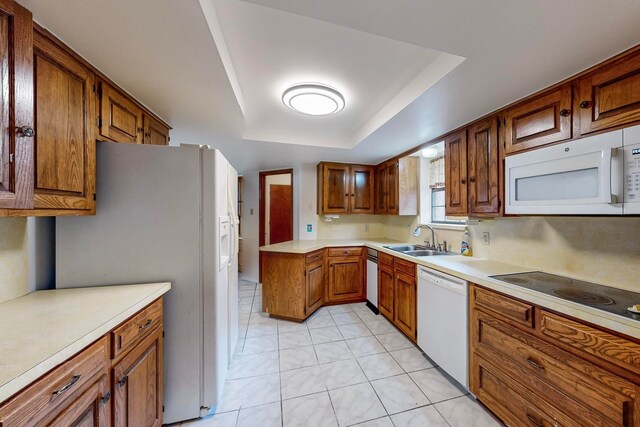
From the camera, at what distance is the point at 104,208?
4.34 ft

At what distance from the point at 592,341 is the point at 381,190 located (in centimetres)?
269

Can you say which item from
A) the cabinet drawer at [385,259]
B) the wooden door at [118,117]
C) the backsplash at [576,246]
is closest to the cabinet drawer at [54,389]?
the wooden door at [118,117]

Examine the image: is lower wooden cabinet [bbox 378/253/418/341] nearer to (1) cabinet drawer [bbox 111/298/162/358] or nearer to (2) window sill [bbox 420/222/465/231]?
(2) window sill [bbox 420/222/465/231]

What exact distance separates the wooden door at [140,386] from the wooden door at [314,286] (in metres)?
1.65

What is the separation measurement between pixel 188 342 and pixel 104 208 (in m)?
0.93

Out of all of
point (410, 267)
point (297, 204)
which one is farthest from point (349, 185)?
point (410, 267)

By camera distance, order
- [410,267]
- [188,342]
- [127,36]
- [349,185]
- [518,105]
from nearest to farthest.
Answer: [127,36] < [188,342] < [518,105] < [410,267] < [349,185]

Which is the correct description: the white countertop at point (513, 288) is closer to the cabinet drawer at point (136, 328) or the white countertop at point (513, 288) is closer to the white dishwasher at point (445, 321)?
the white dishwasher at point (445, 321)

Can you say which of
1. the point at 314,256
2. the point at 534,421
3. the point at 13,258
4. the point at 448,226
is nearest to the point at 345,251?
the point at 314,256

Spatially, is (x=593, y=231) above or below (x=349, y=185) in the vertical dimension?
below

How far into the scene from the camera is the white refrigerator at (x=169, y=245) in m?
1.31

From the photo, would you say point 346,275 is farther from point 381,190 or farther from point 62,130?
point 62,130

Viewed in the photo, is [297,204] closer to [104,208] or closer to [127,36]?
[104,208]

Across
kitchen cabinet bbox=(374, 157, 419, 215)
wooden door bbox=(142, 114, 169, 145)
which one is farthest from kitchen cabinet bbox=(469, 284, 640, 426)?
wooden door bbox=(142, 114, 169, 145)
